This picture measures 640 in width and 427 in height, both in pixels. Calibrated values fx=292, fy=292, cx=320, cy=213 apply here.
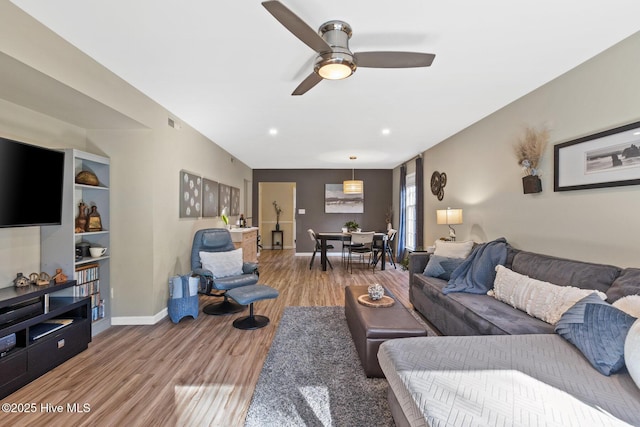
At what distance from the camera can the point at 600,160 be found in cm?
232

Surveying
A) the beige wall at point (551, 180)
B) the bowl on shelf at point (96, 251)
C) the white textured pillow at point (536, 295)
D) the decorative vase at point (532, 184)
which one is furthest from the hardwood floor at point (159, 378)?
the decorative vase at point (532, 184)

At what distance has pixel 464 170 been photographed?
4.40 metres

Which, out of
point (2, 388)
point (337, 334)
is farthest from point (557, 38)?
point (2, 388)

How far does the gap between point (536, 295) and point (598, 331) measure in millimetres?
695

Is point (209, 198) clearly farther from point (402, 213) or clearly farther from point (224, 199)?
point (402, 213)

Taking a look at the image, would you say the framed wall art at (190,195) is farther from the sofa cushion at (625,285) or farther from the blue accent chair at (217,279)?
the sofa cushion at (625,285)

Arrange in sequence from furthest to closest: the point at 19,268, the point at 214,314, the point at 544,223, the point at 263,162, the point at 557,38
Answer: the point at 263,162
the point at 214,314
the point at 544,223
the point at 19,268
the point at 557,38

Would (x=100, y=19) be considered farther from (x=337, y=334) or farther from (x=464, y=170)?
(x=464, y=170)

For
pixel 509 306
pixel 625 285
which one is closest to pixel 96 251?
pixel 509 306

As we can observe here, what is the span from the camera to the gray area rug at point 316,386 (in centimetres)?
178

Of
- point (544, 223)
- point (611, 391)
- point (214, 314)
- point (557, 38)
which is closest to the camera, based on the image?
point (611, 391)

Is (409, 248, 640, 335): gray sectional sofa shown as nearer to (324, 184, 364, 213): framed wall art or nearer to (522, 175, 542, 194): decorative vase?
(522, 175, 542, 194): decorative vase

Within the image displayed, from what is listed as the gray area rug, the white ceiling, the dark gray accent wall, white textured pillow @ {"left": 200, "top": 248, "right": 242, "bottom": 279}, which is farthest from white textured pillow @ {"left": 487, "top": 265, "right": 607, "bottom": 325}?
the dark gray accent wall

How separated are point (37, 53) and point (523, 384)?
3.42 metres
